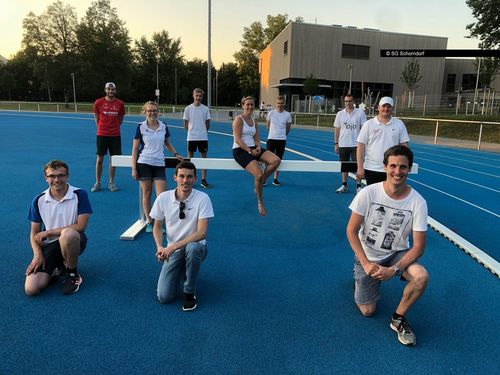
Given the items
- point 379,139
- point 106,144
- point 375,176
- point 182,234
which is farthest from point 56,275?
point 106,144

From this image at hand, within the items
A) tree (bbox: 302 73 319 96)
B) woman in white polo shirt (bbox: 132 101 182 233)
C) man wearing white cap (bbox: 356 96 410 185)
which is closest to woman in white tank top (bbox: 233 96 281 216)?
woman in white polo shirt (bbox: 132 101 182 233)

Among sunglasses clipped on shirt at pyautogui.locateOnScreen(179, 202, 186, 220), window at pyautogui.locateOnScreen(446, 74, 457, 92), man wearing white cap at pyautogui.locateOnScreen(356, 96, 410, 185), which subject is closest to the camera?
sunglasses clipped on shirt at pyautogui.locateOnScreen(179, 202, 186, 220)

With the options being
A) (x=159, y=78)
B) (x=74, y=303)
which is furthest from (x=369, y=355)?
(x=159, y=78)

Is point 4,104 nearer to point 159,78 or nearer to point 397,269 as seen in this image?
point 159,78

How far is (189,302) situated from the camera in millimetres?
3582

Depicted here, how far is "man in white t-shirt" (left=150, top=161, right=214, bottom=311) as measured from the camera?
3570 millimetres

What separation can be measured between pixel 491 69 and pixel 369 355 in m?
40.9

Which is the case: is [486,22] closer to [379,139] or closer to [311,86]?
[311,86]

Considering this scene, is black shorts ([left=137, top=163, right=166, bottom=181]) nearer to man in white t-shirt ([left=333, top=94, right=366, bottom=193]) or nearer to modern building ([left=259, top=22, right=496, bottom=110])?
man in white t-shirt ([left=333, top=94, right=366, bottom=193])

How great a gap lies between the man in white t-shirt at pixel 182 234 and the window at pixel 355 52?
167 feet

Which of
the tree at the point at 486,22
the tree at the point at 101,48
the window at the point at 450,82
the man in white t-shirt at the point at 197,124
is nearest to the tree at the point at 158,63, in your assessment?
the tree at the point at 101,48

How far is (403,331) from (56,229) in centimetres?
319

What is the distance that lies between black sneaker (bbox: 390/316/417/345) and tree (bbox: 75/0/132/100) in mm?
63441

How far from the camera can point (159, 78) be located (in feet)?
311
